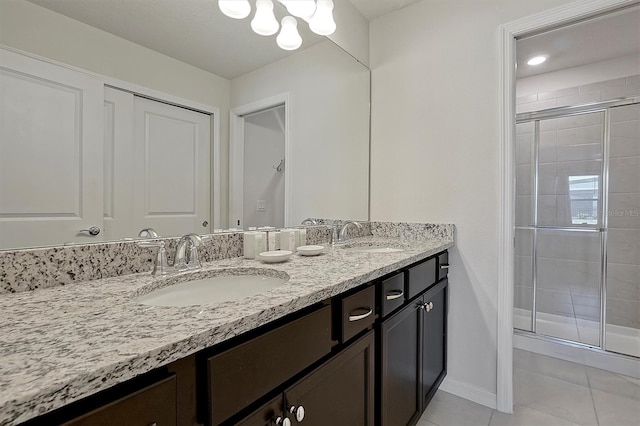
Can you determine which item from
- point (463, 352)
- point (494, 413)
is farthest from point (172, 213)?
point (494, 413)

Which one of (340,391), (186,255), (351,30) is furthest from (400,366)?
(351,30)

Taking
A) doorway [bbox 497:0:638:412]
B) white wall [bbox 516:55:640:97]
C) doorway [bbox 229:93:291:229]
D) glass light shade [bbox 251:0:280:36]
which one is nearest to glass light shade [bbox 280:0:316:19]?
glass light shade [bbox 251:0:280:36]

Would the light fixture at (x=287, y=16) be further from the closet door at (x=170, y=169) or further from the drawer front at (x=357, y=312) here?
the drawer front at (x=357, y=312)

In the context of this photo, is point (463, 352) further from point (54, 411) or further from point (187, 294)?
point (54, 411)

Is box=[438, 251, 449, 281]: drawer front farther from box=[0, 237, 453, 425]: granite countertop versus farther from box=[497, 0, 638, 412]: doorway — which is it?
box=[0, 237, 453, 425]: granite countertop

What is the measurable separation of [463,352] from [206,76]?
75.0 inches

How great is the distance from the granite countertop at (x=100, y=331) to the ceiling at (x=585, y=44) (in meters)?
2.31

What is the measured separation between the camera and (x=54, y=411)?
1.28 feet

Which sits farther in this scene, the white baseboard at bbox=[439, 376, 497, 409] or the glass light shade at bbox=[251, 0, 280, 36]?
the white baseboard at bbox=[439, 376, 497, 409]

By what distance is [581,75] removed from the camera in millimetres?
2598

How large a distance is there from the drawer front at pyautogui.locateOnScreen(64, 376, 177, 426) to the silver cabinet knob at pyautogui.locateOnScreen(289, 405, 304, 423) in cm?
31

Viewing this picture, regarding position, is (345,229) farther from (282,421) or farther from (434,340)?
(282,421)

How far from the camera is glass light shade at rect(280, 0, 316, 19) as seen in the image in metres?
1.53

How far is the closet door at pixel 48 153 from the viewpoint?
0.77 meters
